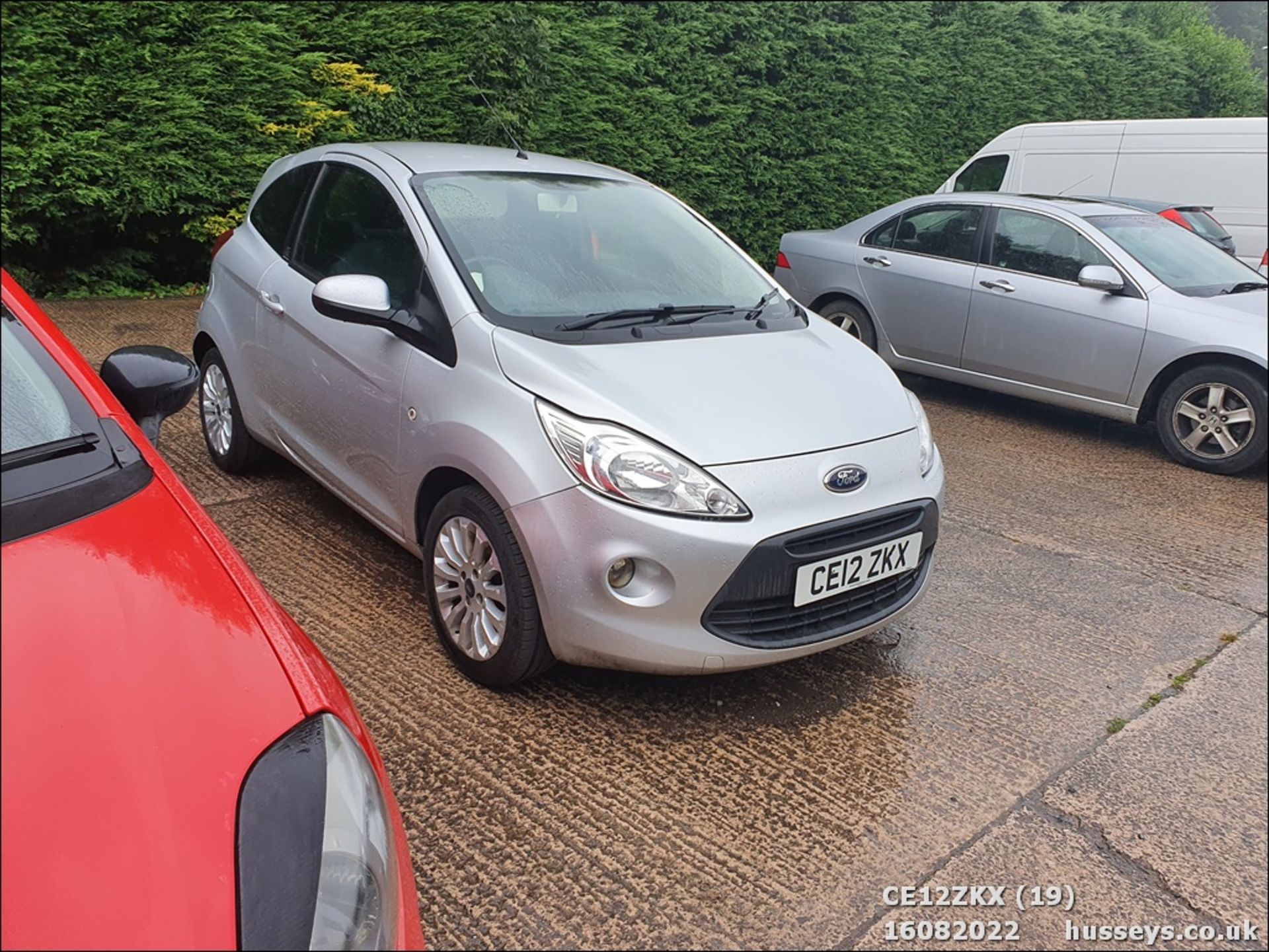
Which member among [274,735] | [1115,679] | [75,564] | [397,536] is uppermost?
[75,564]

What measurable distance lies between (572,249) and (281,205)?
1.48 metres

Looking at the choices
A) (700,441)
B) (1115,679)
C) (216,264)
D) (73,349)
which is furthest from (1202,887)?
(216,264)

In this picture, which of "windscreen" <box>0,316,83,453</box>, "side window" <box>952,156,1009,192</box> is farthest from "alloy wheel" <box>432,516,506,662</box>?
"side window" <box>952,156,1009,192</box>

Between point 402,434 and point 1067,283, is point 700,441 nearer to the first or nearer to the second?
point 402,434

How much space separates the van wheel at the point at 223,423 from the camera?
4426 mm

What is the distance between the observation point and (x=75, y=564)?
151 centimetres

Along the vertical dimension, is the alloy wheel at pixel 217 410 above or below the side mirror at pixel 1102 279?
below

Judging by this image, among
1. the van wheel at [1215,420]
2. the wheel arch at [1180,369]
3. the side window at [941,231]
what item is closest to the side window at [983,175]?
the side window at [941,231]

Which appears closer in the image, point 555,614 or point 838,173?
point 555,614

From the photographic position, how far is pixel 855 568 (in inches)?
115

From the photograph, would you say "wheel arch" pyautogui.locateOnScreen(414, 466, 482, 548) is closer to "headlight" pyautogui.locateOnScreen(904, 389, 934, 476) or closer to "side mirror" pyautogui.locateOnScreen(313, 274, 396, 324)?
"side mirror" pyautogui.locateOnScreen(313, 274, 396, 324)

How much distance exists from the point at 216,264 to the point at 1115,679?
13.1ft

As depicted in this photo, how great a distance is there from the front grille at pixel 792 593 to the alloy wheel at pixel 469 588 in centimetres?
62

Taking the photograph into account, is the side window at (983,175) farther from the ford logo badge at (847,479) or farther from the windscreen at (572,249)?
the ford logo badge at (847,479)
